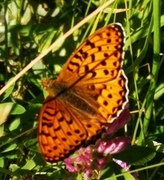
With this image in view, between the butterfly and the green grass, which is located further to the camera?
the green grass

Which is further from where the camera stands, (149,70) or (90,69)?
(149,70)

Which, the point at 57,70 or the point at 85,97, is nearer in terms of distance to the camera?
the point at 85,97

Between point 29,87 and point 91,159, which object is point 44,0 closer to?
point 29,87

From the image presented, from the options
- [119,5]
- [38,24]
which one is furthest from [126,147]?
[38,24]
